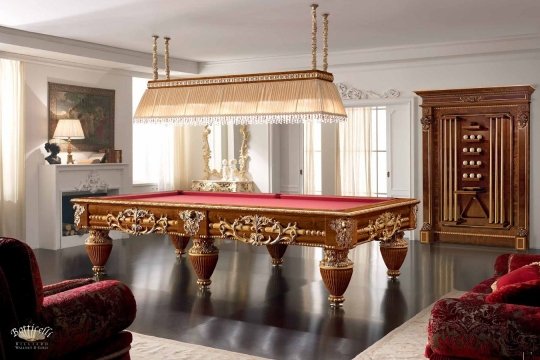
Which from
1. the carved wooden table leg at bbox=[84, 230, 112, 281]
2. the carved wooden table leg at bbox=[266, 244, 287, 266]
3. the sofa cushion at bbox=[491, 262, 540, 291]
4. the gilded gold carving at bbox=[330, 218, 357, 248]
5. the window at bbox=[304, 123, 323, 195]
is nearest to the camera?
the sofa cushion at bbox=[491, 262, 540, 291]

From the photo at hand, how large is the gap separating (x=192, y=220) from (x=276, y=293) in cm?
95

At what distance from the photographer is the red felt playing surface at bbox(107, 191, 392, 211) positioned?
580cm

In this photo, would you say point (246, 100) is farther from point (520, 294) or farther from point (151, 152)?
point (151, 152)

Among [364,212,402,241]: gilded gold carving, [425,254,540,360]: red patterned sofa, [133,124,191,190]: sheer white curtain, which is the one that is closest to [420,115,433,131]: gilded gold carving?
[364,212,402,241]: gilded gold carving

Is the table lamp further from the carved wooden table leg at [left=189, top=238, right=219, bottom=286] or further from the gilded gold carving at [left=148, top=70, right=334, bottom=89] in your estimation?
the carved wooden table leg at [left=189, top=238, right=219, bottom=286]

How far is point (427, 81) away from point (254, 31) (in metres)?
2.57

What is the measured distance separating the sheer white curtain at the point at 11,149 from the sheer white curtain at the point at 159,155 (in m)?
2.39

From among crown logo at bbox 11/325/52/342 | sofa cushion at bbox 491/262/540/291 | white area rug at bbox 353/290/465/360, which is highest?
sofa cushion at bbox 491/262/540/291

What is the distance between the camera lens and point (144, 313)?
484 cm

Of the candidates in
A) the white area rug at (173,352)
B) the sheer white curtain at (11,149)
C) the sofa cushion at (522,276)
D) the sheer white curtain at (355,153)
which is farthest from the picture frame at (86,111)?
the sofa cushion at (522,276)

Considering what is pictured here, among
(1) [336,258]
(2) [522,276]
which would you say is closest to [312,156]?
(1) [336,258]

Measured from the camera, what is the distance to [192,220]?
219 inches

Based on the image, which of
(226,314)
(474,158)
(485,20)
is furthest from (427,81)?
(226,314)

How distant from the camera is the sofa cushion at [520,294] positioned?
2.80 meters
